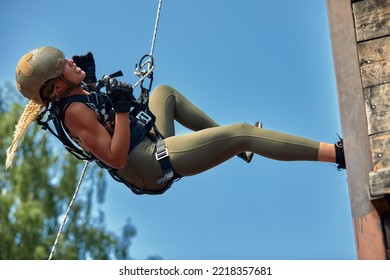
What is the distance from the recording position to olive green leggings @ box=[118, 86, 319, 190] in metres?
5.45

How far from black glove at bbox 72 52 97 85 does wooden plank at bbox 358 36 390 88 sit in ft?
5.65

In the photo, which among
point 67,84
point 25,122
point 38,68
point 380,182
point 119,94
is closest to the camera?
point 380,182

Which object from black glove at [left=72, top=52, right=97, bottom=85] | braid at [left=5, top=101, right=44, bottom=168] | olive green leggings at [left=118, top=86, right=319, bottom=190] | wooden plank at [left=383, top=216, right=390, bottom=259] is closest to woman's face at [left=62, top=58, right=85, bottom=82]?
black glove at [left=72, top=52, right=97, bottom=85]

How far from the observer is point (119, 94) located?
17.7ft

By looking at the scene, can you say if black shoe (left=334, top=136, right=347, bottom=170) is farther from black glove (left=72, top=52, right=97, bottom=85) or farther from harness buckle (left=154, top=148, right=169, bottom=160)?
black glove (left=72, top=52, right=97, bottom=85)

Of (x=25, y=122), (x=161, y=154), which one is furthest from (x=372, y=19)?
(x=25, y=122)

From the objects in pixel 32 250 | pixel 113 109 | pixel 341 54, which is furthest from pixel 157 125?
pixel 32 250

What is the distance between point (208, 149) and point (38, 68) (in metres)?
1.11

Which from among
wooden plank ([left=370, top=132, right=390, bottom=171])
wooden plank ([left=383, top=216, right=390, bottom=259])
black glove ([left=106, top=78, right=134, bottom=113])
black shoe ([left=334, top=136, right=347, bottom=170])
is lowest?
wooden plank ([left=383, top=216, right=390, bottom=259])

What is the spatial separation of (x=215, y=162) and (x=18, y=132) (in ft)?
→ 4.13

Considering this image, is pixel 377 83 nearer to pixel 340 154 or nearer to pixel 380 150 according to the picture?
pixel 380 150

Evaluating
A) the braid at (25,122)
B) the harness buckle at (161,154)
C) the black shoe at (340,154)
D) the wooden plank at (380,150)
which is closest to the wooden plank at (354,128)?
the wooden plank at (380,150)

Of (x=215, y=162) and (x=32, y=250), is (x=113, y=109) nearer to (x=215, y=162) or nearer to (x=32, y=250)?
(x=215, y=162)

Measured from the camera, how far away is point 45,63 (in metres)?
5.54
